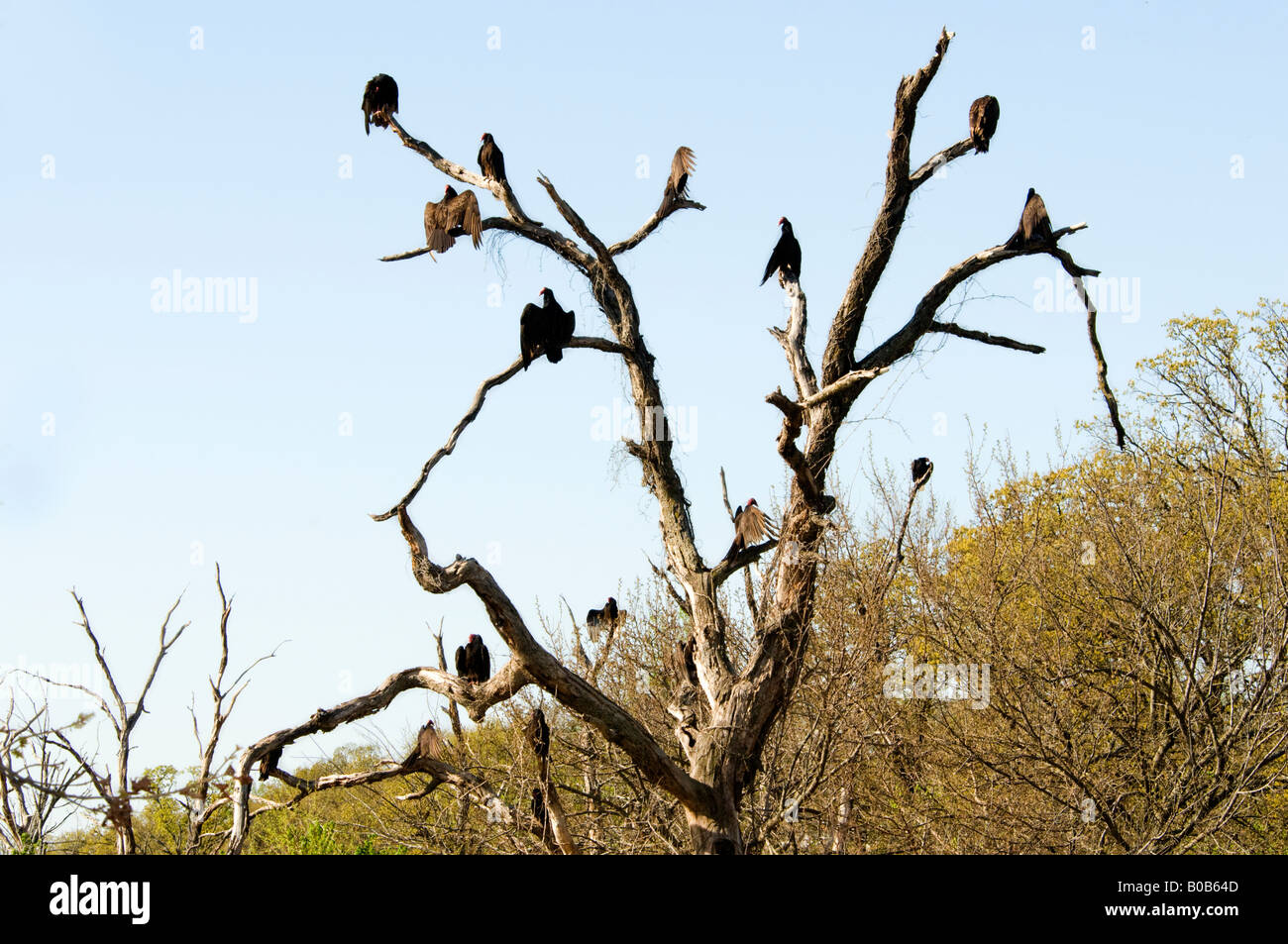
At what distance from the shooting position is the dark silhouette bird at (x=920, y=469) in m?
8.57

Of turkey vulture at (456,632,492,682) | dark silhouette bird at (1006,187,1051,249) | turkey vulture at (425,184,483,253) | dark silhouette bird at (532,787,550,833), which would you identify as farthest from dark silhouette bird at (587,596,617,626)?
dark silhouette bird at (1006,187,1051,249)

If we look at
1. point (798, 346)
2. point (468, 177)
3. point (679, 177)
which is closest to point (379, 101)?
point (468, 177)

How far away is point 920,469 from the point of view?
8820 mm

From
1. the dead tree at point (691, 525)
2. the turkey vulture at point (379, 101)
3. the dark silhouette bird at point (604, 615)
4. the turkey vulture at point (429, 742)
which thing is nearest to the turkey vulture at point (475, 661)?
the turkey vulture at point (429, 742)

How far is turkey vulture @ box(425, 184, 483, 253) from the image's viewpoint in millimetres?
8086

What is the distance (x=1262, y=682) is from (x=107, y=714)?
8364 millimetres

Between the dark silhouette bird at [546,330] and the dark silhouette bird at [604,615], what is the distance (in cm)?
402

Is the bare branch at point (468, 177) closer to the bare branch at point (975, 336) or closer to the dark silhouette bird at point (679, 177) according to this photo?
the dark silhouette bird at point (679, 177)

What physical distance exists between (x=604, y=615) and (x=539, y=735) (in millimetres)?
3657

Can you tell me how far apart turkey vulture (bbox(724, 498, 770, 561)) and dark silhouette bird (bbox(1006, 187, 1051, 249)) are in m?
2.52

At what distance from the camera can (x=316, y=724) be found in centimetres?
648
